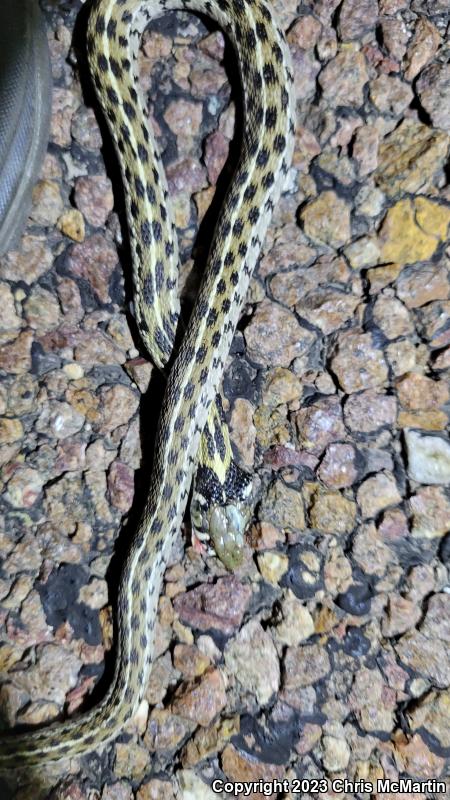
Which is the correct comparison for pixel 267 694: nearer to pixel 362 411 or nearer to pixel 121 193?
pixel 362 411

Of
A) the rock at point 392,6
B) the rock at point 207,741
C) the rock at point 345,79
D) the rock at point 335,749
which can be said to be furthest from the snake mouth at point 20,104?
the rock at point 335,749

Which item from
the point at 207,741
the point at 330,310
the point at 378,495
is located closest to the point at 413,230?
the point at 330,310

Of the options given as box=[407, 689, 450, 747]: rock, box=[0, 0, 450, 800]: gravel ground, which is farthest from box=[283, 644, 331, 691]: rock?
box=[407, 689, 450, 747]: rock

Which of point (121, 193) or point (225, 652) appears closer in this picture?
point (225, 652)

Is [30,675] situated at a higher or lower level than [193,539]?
lower

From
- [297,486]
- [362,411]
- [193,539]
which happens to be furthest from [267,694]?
[362,411]

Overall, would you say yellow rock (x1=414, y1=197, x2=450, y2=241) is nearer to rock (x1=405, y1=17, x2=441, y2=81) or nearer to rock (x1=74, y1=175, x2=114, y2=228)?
rock (x1=405, y1=17, x2=441, y2=81)
